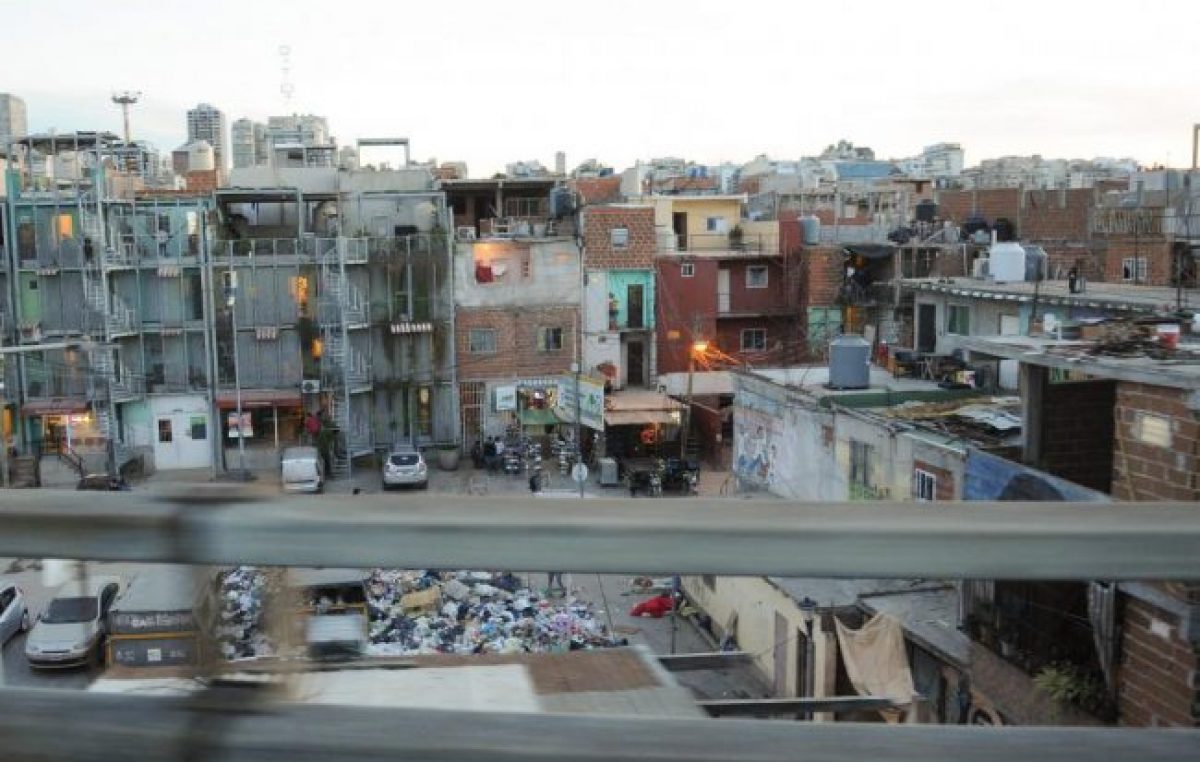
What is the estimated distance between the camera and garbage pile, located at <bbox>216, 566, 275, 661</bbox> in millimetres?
1487

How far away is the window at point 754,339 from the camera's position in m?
31.5

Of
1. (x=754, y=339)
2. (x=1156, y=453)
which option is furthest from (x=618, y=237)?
(x=1156, y=453)

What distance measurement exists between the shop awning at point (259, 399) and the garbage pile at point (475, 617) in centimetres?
1297

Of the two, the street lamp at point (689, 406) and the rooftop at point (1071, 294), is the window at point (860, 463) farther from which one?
the street lamp at point (689, 406)

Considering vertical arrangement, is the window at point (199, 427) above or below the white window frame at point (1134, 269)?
below

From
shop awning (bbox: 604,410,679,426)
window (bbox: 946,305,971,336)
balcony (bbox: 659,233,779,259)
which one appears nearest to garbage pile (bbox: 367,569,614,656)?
window (bbox: 946,305,971,336)

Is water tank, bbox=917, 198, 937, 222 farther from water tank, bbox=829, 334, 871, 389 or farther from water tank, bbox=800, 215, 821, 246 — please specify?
water tank, bbox=829, 334, 871, 389

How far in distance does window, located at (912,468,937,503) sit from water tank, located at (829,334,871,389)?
4.17m

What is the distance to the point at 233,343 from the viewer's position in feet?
93.1

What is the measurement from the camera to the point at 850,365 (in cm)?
1736

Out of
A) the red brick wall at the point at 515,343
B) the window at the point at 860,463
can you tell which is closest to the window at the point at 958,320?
the window at the point at 860,463

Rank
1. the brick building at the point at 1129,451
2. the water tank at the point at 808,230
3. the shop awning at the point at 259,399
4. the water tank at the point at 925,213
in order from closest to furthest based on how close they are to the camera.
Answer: the brick building at the point at 1129,451
the shop awning at the point at 259,399
the water tank at the point at 808,230
the water tank at the point at 925,213

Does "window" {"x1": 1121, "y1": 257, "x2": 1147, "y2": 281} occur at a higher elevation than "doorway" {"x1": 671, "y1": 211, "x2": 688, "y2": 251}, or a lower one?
lower

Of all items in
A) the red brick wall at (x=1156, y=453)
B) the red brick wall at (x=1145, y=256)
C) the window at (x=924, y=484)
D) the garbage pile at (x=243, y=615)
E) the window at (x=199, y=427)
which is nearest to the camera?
the garbage pile at (x=243, y=615)
